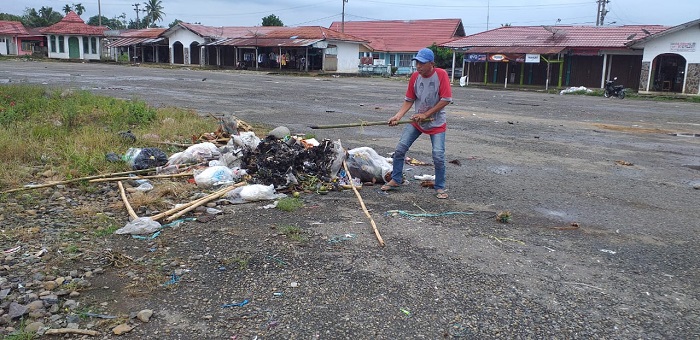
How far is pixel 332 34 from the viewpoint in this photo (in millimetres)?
47594

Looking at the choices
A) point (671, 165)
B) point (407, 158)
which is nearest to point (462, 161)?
point (407, 158)

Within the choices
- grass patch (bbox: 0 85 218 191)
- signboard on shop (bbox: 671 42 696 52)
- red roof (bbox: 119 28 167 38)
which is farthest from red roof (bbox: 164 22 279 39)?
grass patch (bbox: 0 85 218 191)

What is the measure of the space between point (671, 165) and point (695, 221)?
11.9 ft

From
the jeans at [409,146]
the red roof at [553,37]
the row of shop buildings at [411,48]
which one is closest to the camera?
the jeans at [409,146]

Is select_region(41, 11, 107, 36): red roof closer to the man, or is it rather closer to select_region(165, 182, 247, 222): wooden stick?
select_region(165, 182, 247, 222): wooden stick

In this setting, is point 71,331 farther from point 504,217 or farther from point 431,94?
point 431,94

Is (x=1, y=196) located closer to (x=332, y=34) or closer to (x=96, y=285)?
(x=96, y=285)

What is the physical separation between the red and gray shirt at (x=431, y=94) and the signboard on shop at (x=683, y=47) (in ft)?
103

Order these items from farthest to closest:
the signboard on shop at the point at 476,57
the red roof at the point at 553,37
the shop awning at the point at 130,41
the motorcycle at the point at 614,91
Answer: the shop awning at the point at 130,41
the signboard on shop at the point at 476,57
the red roof at the point at 553,37
the motorcycle at the point at 614,91

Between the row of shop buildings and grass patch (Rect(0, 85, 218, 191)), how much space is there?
11.5m

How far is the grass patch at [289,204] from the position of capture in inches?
221

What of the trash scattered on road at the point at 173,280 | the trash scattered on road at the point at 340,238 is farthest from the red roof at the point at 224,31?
the trash scattered on road at the point at 173,280

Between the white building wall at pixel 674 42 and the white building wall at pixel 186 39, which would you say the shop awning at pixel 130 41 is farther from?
the white building wall at pixel 674 42

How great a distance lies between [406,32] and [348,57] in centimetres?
1008
